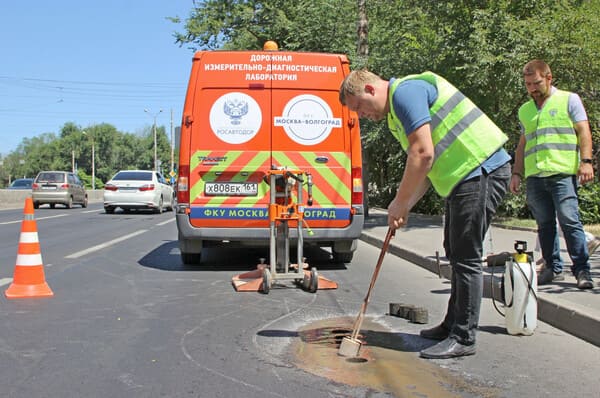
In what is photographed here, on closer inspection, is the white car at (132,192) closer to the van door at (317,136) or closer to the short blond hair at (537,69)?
the van door at (317,136)

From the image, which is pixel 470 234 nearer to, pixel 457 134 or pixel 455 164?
pixel 455 164

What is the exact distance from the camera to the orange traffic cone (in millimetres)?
6090

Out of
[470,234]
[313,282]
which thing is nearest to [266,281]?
[313,282]

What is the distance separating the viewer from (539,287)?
18.6 ft

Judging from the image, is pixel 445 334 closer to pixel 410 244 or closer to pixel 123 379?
pixel 123 379

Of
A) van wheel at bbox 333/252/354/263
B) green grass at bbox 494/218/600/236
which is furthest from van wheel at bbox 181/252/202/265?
green grass at bbox 494/218/600/236

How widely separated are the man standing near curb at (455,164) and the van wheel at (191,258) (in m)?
4.62

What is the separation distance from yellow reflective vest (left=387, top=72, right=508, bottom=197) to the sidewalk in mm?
1542

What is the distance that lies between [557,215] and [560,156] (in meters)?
0.54

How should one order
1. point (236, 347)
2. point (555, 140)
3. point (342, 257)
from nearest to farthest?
point (236, 347), point (555, 140), point (342, 257)

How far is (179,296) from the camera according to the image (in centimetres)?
615

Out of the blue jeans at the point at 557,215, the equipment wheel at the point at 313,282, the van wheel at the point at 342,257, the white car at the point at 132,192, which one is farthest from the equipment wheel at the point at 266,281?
the white car at the point at 132,192

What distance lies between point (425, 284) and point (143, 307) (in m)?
3.13

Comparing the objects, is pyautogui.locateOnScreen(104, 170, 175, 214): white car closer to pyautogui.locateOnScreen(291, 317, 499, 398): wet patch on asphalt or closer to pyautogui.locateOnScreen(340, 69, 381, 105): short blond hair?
pyautogui.locateOnScreen(291, 317, 499, 398): wet patch on asphalt
